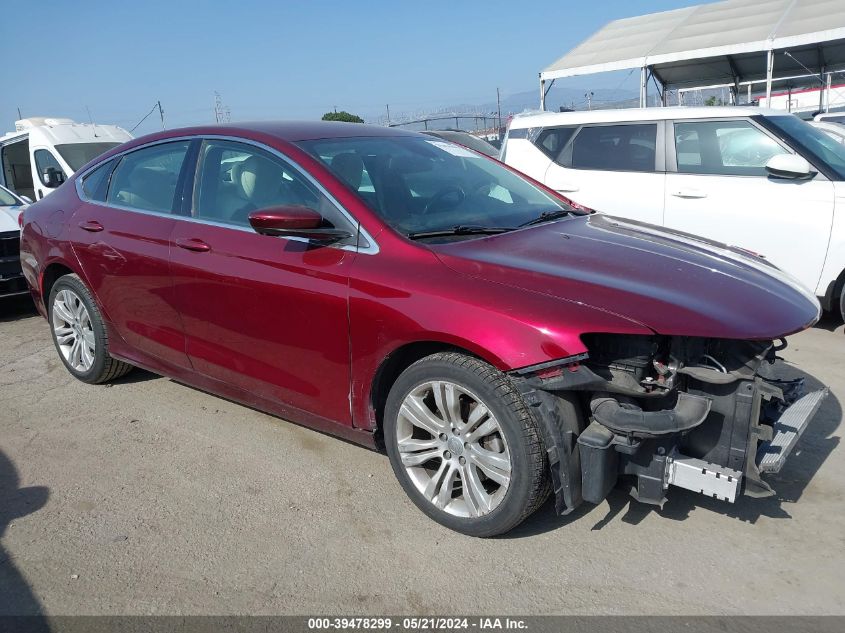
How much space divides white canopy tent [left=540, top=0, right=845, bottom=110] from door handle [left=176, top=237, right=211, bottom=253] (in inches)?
560

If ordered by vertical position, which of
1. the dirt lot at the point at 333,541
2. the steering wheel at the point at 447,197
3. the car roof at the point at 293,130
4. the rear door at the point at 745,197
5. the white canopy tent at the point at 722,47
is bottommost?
the dirt lot at the point at 333,541

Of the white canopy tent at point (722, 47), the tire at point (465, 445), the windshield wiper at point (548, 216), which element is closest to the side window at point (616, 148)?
the windshield wiper at point (548, 216)

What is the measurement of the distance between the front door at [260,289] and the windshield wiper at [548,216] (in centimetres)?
101

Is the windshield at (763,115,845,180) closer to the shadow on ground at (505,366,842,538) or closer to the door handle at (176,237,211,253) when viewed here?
the shadow on ground at (505,366,842,538)

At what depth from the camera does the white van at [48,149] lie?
35.3 feet

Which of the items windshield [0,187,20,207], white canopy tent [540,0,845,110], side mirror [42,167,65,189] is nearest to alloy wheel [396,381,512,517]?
windshield [0,187,20,207]

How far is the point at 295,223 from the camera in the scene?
3.13m

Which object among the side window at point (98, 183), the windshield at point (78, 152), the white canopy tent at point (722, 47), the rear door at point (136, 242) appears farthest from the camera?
the white canopy tent at point (722, 47)

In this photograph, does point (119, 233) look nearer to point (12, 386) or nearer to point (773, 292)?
point (12, 386)

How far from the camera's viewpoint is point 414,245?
3105 mm

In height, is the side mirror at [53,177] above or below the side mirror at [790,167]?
above

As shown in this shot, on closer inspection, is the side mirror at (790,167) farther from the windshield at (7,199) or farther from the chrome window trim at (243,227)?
the windshield at (7,199)

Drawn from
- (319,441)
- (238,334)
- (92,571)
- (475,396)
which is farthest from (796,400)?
(92,571)

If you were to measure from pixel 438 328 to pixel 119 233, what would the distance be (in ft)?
7.92
